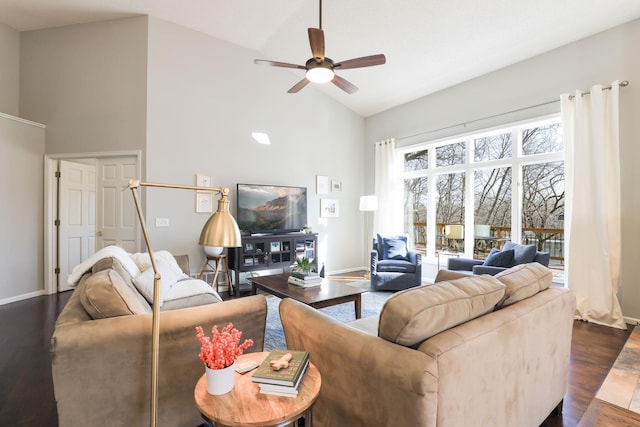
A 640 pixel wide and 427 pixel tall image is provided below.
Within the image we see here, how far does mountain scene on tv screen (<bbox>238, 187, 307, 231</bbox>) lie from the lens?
492 centimetres

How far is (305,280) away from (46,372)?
7.17 feet

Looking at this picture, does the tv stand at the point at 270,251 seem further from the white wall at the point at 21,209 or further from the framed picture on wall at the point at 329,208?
the white wall at the point at 21,209

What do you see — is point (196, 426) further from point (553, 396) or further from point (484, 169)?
point (484, 169)

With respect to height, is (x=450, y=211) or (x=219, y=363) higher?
(x=450, y=211)

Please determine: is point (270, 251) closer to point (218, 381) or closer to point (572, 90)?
point (218, 381)

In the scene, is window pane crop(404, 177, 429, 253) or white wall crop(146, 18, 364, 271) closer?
white wall crop(146, 18, 364, 271)

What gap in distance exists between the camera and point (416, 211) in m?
5.94

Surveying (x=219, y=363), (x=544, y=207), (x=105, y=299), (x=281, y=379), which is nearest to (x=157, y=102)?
(x=105, y=299)

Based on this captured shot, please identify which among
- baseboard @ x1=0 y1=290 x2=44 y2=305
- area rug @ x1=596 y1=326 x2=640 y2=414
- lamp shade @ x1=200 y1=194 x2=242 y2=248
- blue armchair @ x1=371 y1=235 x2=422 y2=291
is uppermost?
lamp shade @ x1=200 y1=194 x2=242 y2=248

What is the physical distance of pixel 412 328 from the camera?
111 centimetres

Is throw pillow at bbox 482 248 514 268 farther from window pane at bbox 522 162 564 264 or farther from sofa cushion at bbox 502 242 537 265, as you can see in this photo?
window pane at bbox 522 162 564 264

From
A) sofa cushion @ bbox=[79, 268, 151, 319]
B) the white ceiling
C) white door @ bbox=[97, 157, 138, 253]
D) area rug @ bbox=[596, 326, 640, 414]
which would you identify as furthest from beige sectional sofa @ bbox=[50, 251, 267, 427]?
the white ceiling

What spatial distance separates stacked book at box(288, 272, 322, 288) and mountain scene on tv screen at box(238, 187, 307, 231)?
1771 millimetres

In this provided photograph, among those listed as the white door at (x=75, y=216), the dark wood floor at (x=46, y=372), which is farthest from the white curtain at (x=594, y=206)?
the white door at (x=75, y=216)
